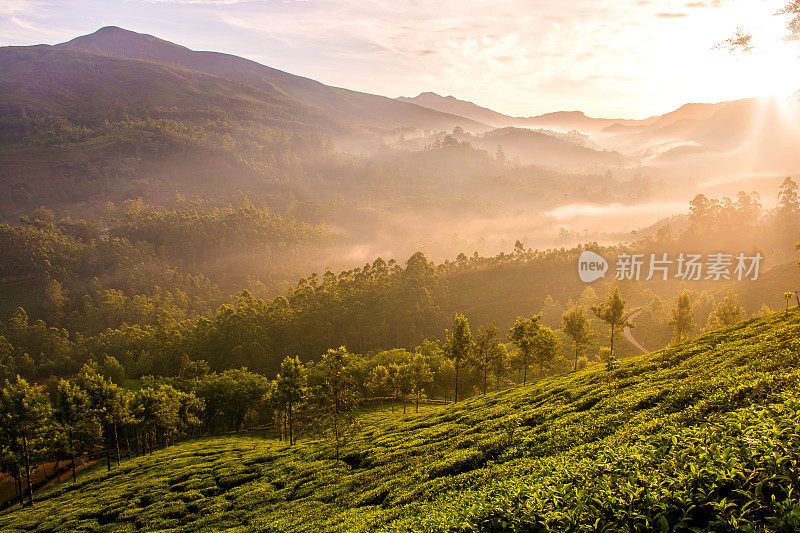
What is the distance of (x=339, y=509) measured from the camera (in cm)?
2325

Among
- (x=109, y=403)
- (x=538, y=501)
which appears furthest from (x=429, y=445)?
(x=109, y=403)

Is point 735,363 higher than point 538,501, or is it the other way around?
point 538,501

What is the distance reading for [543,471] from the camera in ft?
43.6

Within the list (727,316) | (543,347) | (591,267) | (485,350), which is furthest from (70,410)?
(591,267)

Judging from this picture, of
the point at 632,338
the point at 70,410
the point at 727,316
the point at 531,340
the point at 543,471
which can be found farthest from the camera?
the point at 632,338

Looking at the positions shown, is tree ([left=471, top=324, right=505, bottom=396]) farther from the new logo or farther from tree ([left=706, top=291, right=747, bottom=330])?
the new logo

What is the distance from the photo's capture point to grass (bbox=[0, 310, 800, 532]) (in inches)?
304

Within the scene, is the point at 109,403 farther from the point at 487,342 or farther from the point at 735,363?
the point at 735,363

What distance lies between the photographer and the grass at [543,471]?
772 centimetres

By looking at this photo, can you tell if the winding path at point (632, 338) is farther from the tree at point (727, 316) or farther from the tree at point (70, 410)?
the tree at point (70, 410)

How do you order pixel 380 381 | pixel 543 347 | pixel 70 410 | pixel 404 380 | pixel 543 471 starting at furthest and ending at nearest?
pixel 380 381 → pixel 404 380 → pixel 543 347 → pixel 70 410 → pixel 543 471

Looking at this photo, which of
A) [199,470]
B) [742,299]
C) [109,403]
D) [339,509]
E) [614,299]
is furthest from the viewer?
[742,299]

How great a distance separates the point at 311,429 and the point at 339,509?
650 inches

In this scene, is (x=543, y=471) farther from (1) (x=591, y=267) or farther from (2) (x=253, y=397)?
(1) (x=591, y=267)
